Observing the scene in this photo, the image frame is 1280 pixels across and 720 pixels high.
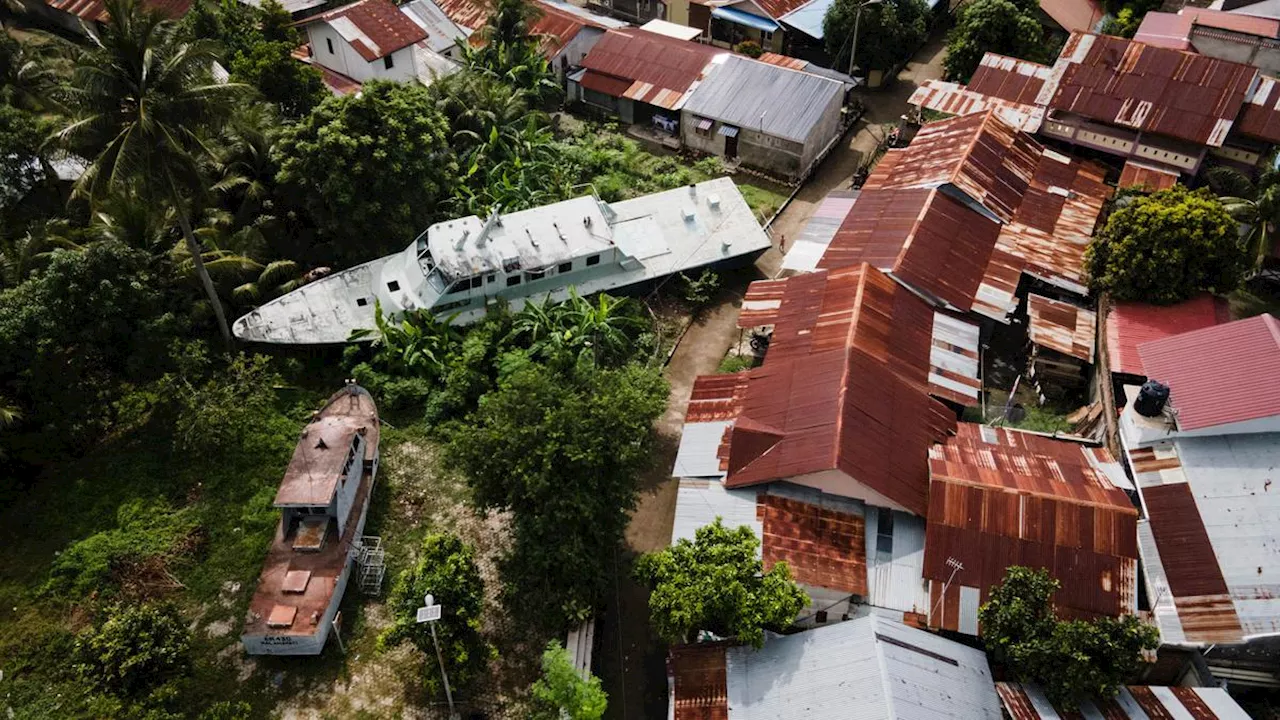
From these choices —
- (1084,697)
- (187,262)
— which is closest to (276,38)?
(187,262)

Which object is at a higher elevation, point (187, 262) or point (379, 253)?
point (379, 253)

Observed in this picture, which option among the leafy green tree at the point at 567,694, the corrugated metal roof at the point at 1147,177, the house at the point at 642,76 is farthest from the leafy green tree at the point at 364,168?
the corrugated metal roof at the point at 1147,177

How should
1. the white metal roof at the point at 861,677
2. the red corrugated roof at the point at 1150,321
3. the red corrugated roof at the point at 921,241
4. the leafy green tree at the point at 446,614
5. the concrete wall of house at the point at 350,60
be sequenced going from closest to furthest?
the white metal roof at the point at 861,677
the leafy green tree at the point at 446,614
the red corrugated roof at the point at 1150,321
the red corrugated roof at the point at 921,241
the concrete wall of house at the point at 350,60

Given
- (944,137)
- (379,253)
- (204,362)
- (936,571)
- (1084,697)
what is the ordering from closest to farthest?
(1084,697) → (936,571) → (204,362) → (379,253) → (944,137)

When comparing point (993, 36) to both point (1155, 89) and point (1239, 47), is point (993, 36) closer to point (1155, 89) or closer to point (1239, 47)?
point (1155, 89)

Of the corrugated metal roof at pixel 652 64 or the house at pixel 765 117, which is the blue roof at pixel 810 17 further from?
the house at pixel 765 117

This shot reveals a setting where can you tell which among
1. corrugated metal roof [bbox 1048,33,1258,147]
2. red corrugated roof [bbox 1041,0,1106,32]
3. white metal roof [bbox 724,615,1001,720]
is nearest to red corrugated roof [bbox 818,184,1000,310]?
corrugated metal roof [bbox 1048,33,1258,147]

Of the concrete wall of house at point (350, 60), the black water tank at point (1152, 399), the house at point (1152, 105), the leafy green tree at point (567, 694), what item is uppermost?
the concrete wall of house at point (350, 60)

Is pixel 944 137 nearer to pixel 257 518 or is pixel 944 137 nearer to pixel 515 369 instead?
pixel 515 369
